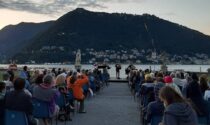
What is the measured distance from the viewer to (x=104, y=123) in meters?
14.0

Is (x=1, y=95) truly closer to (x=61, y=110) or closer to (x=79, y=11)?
(x=61, y=110)

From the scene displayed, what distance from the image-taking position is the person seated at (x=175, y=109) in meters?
6.36

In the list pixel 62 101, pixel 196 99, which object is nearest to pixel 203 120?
pixel 196 99

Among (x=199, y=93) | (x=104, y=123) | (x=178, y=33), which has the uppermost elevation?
(x=178, y=33)

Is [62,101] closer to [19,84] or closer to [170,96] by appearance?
[19,84]

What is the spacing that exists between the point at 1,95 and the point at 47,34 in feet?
462

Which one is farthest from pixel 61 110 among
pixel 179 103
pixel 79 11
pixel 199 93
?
pixel 79 11

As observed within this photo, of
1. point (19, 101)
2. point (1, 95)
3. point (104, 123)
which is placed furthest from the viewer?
point (104, 123)

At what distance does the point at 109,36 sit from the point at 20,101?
133 metres

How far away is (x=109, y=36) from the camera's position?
142 meters

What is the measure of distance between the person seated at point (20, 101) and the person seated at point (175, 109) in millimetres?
3452

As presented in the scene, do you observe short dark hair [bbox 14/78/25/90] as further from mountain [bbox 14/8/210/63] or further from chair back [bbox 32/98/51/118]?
mountain [bbox 14/8/210/63]

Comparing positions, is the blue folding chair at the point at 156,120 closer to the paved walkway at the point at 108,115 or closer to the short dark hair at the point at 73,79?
the paved walkway at the point at 108,115

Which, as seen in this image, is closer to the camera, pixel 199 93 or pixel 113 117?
pixel 199 93
